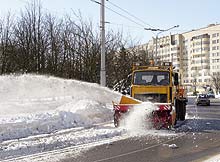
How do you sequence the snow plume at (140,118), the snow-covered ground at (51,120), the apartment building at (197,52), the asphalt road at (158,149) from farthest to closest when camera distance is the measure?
the apartment building at (197,52) < the snow plume at (140,118) < the snow-covered ground at (51,120) < the asphalt road at (158,149)

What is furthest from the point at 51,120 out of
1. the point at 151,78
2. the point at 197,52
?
the point at 197,52

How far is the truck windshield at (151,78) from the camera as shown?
18250 mm

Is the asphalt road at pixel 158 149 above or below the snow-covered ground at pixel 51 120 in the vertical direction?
below

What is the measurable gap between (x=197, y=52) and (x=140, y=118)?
388 ft

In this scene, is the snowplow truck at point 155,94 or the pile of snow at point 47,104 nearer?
the pile of snow at point 47,104

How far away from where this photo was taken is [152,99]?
17844mm

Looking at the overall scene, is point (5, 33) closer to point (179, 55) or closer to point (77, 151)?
point (77, 151)

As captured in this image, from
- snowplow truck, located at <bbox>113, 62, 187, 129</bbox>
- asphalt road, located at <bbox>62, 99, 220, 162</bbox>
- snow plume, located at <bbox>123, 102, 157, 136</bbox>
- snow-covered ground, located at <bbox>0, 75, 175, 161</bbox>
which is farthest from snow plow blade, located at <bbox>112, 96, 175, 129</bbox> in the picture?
asphalt road, located at <bbox>62, 99, 220, 162</bbox>

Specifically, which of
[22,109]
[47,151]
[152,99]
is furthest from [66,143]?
[22,109]

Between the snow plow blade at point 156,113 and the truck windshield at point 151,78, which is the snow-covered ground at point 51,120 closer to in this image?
the snow plow blade at point 156,113

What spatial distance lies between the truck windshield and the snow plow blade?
1.70 meters

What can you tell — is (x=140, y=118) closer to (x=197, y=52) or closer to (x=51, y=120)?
(x=51, y=120)

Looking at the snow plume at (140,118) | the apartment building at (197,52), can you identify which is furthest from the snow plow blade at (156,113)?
the apartment building at (197,52)

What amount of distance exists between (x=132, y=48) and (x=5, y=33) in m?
17.4
